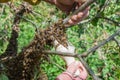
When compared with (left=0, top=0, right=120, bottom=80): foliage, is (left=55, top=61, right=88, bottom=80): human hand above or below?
below

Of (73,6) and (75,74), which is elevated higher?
(73,6)

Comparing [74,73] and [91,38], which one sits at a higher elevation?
[91,38]

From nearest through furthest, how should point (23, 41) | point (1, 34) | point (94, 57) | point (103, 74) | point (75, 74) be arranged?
point (75, 74) < point (1, 34) < point (103, 74) < point (94, 57) < point (23, 41)

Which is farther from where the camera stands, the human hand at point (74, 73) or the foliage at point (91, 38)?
the foliage at point (91, 38)

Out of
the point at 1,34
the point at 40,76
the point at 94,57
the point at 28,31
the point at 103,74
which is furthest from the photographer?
the point at 28,31

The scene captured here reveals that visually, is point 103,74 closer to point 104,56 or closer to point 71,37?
point 104,56

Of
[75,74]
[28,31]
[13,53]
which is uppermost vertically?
[28,31]

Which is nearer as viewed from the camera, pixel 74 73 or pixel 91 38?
pixel 74 73

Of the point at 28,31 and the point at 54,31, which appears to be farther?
the point at 28,31

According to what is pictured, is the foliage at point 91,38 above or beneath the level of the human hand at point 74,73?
above

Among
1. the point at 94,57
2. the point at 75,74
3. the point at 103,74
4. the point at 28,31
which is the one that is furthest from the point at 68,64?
the point at 28,31

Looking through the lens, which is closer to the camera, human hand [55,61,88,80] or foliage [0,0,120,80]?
human hand [55,61,88,80]
